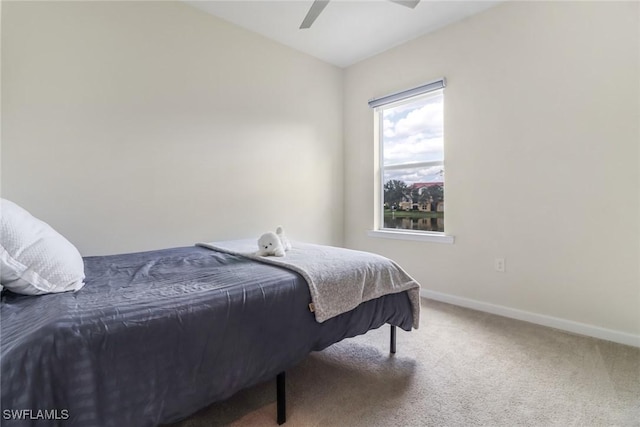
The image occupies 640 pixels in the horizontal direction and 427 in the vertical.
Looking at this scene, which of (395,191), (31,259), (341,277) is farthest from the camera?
(395,191)

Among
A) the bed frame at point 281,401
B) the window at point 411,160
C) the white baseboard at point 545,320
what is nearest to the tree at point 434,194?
the window at point 411,160

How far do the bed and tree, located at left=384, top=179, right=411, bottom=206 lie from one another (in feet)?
6.61

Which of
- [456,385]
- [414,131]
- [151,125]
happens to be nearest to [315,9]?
[151,125]

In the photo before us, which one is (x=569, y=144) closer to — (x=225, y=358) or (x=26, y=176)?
(x=225, y=358)

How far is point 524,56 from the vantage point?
7.77ft

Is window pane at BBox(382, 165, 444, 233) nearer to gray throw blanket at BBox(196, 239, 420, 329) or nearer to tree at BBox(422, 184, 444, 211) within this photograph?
tree at BBox(422, 184, 444, 211)

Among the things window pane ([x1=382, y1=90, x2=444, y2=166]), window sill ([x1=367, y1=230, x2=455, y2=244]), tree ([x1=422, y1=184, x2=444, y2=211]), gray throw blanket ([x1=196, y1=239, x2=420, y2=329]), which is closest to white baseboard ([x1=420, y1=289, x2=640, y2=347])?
window sill ([x1=367, y1=230, x2=455, y2=244])

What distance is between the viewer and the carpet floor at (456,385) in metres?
1.33

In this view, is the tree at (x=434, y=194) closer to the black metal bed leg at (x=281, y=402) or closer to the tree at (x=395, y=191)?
the tree at (x=395, y=191)

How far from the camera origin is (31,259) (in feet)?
3.59

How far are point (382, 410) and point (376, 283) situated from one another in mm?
591

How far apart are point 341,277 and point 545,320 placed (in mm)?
1844

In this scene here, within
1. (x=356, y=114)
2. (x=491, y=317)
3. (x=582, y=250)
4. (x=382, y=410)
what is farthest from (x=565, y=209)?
(x=356, y=114)

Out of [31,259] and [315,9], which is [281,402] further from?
[315,9]
